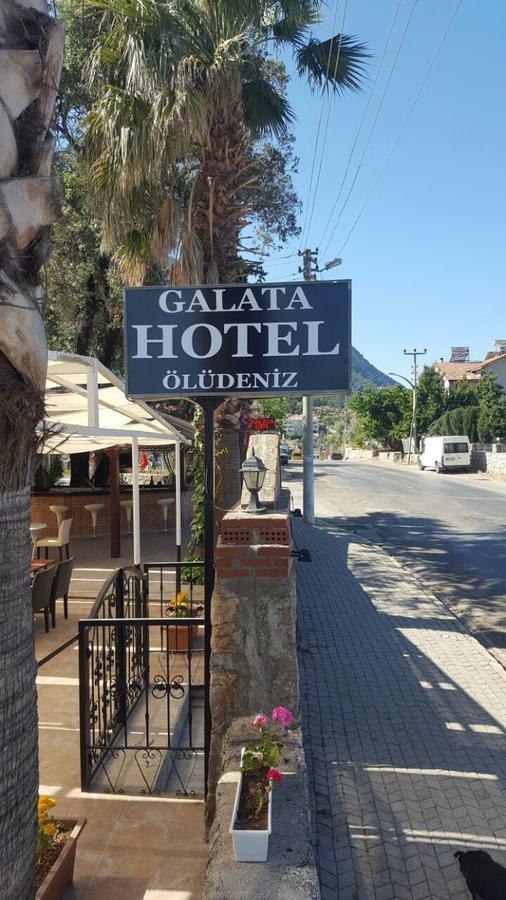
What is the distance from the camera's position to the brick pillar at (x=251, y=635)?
3150 millimetres

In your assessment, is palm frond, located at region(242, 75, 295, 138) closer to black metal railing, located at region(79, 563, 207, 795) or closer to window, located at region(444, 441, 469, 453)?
black metal railing, located at region(79, 563, 207, 795)

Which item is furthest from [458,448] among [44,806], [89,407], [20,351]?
[20,351]

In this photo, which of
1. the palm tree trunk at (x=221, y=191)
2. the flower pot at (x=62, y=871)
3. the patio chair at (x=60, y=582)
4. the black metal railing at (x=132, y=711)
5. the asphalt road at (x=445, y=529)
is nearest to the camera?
the flower pot at (x=62, y=871)

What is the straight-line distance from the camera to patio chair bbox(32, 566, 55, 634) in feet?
19.7

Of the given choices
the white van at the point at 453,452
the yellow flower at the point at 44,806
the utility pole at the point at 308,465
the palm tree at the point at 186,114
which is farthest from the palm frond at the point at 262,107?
the white van at the point at 453,452

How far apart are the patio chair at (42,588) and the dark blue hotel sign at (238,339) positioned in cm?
352

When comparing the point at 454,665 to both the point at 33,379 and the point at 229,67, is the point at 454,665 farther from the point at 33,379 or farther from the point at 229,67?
the point at 229,67

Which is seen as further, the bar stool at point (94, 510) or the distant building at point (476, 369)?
the distant building at point (476, 369)

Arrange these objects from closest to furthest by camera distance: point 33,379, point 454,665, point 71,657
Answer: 1. point 33,379
2. point 71,657
3. point 454,665

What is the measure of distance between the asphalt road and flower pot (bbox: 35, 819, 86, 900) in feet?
17.9

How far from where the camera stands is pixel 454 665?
6.52m

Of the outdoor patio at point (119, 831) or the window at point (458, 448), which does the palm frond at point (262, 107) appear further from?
the window at point (458, 448)

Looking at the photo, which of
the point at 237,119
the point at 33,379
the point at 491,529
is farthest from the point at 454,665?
the point at 491,529

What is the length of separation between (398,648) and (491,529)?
913 centimetres
